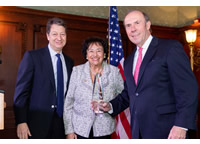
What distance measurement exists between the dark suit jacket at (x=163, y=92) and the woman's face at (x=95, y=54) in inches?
20.6

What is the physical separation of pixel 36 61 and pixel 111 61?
1359 mm

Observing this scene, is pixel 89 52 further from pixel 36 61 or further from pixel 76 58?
pixel 76 58

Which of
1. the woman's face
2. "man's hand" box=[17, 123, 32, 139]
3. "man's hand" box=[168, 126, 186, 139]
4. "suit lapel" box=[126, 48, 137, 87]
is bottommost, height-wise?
"man's hand" box=[17, 123, 32, 139]

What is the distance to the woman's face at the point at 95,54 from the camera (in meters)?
2.33

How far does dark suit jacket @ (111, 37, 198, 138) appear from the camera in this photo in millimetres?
1654

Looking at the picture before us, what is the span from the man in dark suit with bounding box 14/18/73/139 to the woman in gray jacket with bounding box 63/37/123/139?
7.2 inches

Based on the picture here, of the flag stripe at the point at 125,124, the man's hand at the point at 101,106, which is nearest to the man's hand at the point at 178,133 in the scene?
the man's hand at the point at 101,106

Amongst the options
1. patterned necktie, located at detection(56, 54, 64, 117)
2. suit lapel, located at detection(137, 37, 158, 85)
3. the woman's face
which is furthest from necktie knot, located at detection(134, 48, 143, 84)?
patterned necktie, located at detection(56, 54, 64, 117)

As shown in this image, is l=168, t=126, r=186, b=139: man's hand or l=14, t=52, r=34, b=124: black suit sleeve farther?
l=14, t=52, r=34, b=124: black suit sleeve

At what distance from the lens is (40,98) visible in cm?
236

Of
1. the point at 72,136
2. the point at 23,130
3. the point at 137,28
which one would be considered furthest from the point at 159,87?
the point at 23,130

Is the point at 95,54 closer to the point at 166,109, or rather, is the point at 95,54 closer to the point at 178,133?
the point at 166,109

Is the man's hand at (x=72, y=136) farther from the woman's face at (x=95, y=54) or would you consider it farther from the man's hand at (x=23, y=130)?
the woman's face at (x=95, y=54)

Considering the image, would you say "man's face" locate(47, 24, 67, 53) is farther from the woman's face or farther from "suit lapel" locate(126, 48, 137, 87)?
"suit lapel" locate(126, 48, 137, 87)
